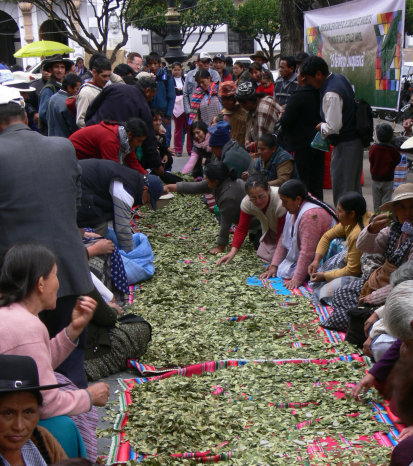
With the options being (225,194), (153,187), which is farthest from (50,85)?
(225,194)

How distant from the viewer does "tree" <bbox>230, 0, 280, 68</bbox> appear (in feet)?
126

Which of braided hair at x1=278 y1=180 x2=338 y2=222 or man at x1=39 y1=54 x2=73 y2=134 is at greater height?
man at x1=39 y1=54 x2=73 y2=134

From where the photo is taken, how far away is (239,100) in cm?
868

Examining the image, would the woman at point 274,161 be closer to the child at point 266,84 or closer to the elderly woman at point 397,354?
the child at point 266,84

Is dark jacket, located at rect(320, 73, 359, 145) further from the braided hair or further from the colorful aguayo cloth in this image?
the colorful aguayo cloth

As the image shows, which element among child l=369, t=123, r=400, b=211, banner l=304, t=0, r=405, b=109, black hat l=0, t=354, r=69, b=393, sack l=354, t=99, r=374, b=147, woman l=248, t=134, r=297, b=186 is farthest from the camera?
child l=369, t=123, r=400, b=211

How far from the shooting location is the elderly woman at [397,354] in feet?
7.21

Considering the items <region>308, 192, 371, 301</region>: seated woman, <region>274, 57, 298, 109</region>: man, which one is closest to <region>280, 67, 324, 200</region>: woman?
<region>274, 57, 298, 109</region>: man

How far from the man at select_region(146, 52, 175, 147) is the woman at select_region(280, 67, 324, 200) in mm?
4436

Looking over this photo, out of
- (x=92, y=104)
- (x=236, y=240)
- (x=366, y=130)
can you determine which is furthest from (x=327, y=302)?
(x=92, y=104)

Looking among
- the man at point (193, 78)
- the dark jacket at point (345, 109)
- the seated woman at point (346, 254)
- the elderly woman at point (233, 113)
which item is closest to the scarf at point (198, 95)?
the man at point (193, 78)

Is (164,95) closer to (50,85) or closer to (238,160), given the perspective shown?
(50,85)

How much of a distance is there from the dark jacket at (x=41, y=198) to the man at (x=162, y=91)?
837cm

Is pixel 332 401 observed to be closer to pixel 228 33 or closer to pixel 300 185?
pixel 300 185
